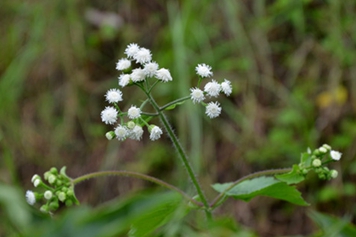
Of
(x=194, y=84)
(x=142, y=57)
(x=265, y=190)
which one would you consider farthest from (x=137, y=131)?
(x=194, y=84)

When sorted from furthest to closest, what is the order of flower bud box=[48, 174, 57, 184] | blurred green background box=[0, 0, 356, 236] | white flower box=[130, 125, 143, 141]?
blurred green background box=[0, 0, 356, 236], flower bud box=[48, 174, 57, 184], white flower box=[130, 125, 143, 141]

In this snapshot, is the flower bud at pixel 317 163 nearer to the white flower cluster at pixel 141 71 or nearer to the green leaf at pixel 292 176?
the green leaf at pixel 292 176

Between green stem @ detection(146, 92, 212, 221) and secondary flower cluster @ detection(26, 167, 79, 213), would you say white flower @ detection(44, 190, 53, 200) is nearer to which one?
secondary flower cluster @ detection(26, 167, 79, 213)

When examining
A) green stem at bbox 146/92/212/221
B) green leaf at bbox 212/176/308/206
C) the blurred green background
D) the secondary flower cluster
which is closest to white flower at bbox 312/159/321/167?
green leaf at bbox 212/176/308/206

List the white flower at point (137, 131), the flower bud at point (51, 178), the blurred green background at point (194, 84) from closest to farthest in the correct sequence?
the white flower at point (137, 131) → the flower bud at point (51, 178) → the blurred green background at point (194, 84)

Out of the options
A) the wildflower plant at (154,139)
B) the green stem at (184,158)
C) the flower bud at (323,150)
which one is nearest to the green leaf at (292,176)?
the wildflower plant at (154,139)
